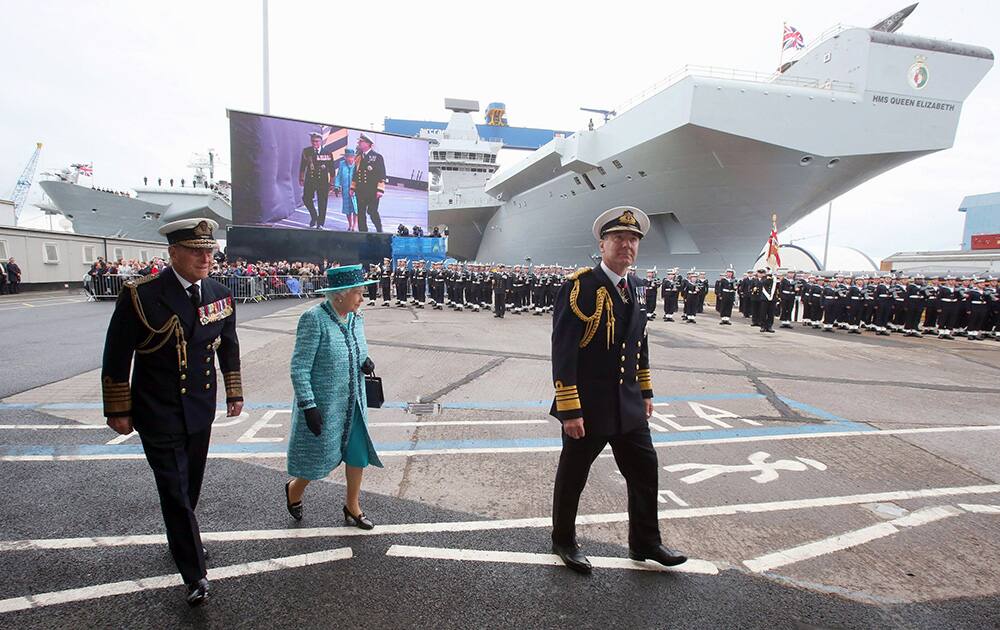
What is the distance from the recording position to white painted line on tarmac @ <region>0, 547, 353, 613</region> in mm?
2186

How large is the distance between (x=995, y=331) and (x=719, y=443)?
15577 millimetres

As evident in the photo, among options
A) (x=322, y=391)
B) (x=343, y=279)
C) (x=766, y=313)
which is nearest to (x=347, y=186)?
(x=766, y=313)

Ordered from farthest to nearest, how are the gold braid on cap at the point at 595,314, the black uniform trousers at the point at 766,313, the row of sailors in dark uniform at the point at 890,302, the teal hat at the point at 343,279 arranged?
the black uniform trousers at the point at 766,313 < the row of sailors in dark uniform at the point at 890,302 < the teal hat at the point at 343,279 < the gold braid on cap at the point at 595,314

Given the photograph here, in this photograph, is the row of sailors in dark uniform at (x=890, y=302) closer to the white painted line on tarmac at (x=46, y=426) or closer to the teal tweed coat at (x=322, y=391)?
the teal tweed coat at (x=322, y=391)

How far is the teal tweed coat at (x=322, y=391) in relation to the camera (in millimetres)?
2646

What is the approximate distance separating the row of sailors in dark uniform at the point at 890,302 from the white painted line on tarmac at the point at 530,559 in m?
13.0

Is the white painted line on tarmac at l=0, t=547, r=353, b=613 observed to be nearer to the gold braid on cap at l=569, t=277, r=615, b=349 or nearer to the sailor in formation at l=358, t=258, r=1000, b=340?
the gold braid on cap at l=569, t=277, r=615, b=349

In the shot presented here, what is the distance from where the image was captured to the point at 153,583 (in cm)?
237

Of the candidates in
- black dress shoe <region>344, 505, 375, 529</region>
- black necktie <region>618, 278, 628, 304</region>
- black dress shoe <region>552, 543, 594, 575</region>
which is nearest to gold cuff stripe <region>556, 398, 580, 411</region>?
black necktie <region>618, 278, 628, 304</region>

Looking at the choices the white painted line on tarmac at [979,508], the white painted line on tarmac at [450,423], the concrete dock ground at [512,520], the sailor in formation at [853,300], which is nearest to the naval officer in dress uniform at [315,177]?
the sailor in formation at [853,300]

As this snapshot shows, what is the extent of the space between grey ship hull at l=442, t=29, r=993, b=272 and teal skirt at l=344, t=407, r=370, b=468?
18.2m

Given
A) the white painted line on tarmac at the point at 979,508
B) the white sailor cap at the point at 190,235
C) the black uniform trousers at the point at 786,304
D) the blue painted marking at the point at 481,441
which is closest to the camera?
the white sailor cap at the point at 190,235

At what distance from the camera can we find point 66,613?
2.12m

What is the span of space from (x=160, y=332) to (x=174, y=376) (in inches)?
9.3
